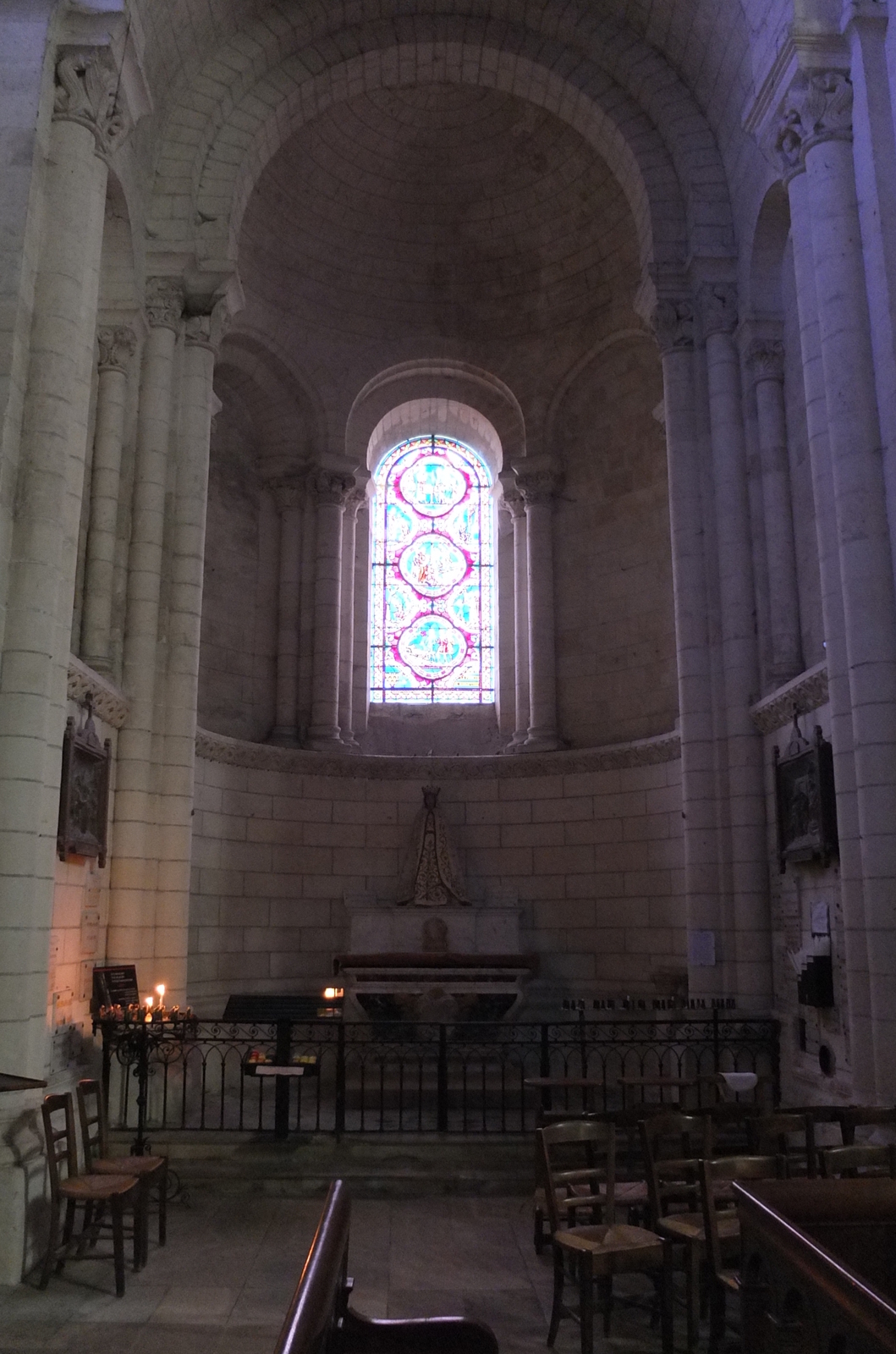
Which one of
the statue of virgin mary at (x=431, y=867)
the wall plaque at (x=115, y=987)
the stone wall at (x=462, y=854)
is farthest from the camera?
the statue of virgin mary at (x=431, y=867)

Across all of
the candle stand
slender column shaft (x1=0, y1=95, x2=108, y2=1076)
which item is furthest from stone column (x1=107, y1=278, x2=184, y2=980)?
slender column shaft (x1=0, y1=95, x2=108, y2=1076)

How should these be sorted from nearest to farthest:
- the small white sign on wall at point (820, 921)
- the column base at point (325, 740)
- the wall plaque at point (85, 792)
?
the wall plaque at point (85, 792), the small white sign on wall at point (820, 921), the column base at point (325, 740)

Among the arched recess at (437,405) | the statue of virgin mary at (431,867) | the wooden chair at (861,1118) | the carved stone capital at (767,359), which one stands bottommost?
the wooden chair at (861,1118)

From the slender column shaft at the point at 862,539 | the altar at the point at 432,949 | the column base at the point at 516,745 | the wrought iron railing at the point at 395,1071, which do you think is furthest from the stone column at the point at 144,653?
the slender column shaft at the point at 862,539

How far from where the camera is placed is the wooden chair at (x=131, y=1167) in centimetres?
753

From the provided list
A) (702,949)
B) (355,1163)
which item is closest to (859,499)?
(702,949)

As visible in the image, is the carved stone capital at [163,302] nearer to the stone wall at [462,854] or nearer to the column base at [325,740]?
the stone wall at [462,854]

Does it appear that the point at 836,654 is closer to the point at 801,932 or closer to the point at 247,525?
the point at 801,932

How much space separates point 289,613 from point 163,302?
19.9 feet

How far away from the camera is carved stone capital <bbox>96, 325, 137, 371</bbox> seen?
13.0 meters

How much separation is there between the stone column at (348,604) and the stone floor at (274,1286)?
10.9 meters

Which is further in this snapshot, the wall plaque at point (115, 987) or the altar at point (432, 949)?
the altar at point (432, 949)

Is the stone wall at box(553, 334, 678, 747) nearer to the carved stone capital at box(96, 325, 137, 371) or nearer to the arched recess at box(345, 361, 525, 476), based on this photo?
the arched recess at box(345, 361, 525, 476)

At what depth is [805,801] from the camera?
11.3 metres
